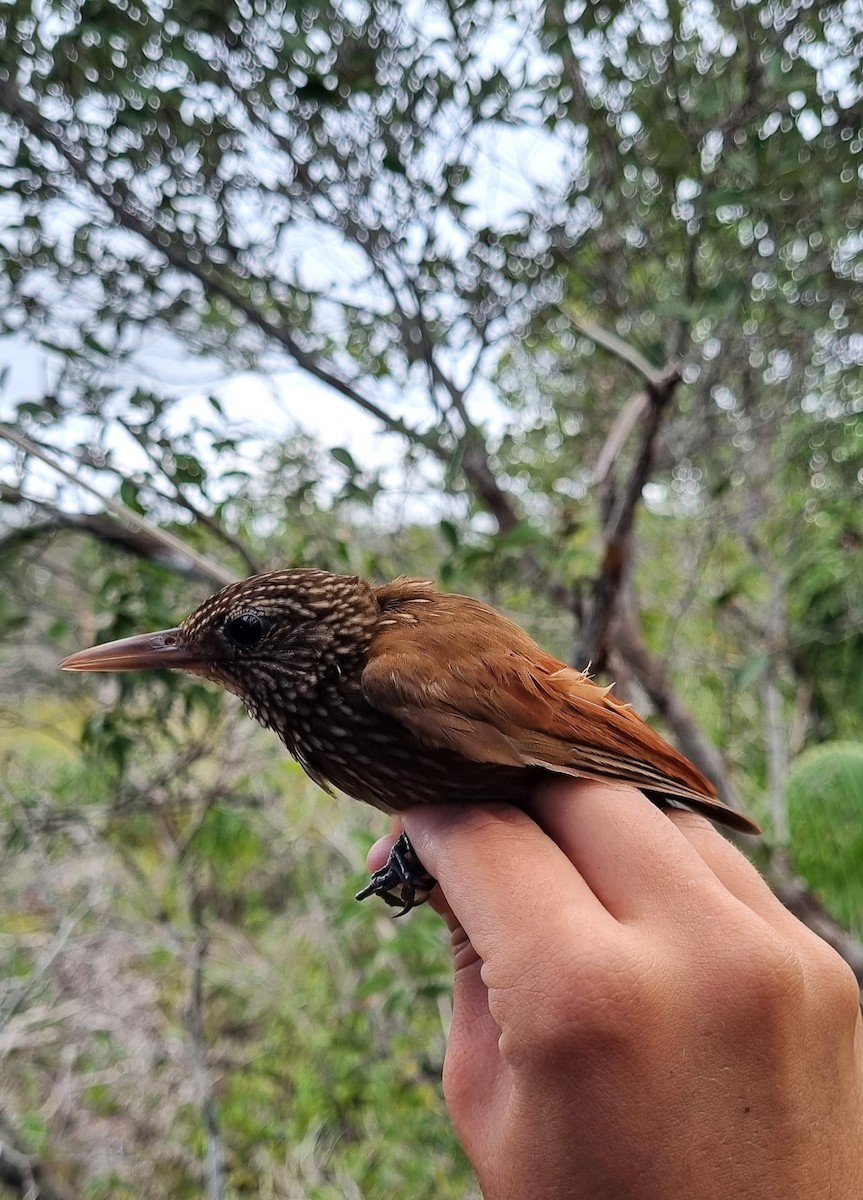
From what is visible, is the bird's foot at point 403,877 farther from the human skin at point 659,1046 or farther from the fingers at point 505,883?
the human skin at point 659,1046

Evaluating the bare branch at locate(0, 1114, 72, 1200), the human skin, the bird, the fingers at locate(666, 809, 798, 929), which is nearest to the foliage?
the bird

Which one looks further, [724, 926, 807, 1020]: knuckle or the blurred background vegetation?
the blurred background vegetation

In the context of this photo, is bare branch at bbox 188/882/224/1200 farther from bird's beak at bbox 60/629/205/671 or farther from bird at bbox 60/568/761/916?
bird's beak at bbox 60/629/205/671

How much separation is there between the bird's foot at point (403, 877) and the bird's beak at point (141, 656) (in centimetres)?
53

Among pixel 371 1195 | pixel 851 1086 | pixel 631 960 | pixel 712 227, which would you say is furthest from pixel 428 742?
pixel 371 1195

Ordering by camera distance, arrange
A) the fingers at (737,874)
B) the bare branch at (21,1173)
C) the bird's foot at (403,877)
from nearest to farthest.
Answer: the fingers at (737,874) → the bird's foot at (403,877) → the bare branch at (21,1173)

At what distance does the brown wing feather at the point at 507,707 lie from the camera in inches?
47.2

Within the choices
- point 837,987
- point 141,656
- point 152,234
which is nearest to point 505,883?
point 837,987

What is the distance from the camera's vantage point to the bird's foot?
1.33 meters

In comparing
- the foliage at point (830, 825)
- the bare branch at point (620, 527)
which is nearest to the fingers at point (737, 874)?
the bare branch at point (620, 527)

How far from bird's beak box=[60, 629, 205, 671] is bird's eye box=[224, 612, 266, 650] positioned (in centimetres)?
8

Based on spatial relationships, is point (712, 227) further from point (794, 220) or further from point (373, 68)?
point (373, 68)

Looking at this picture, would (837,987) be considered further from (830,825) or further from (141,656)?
(830,825)

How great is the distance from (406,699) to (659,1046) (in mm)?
607
